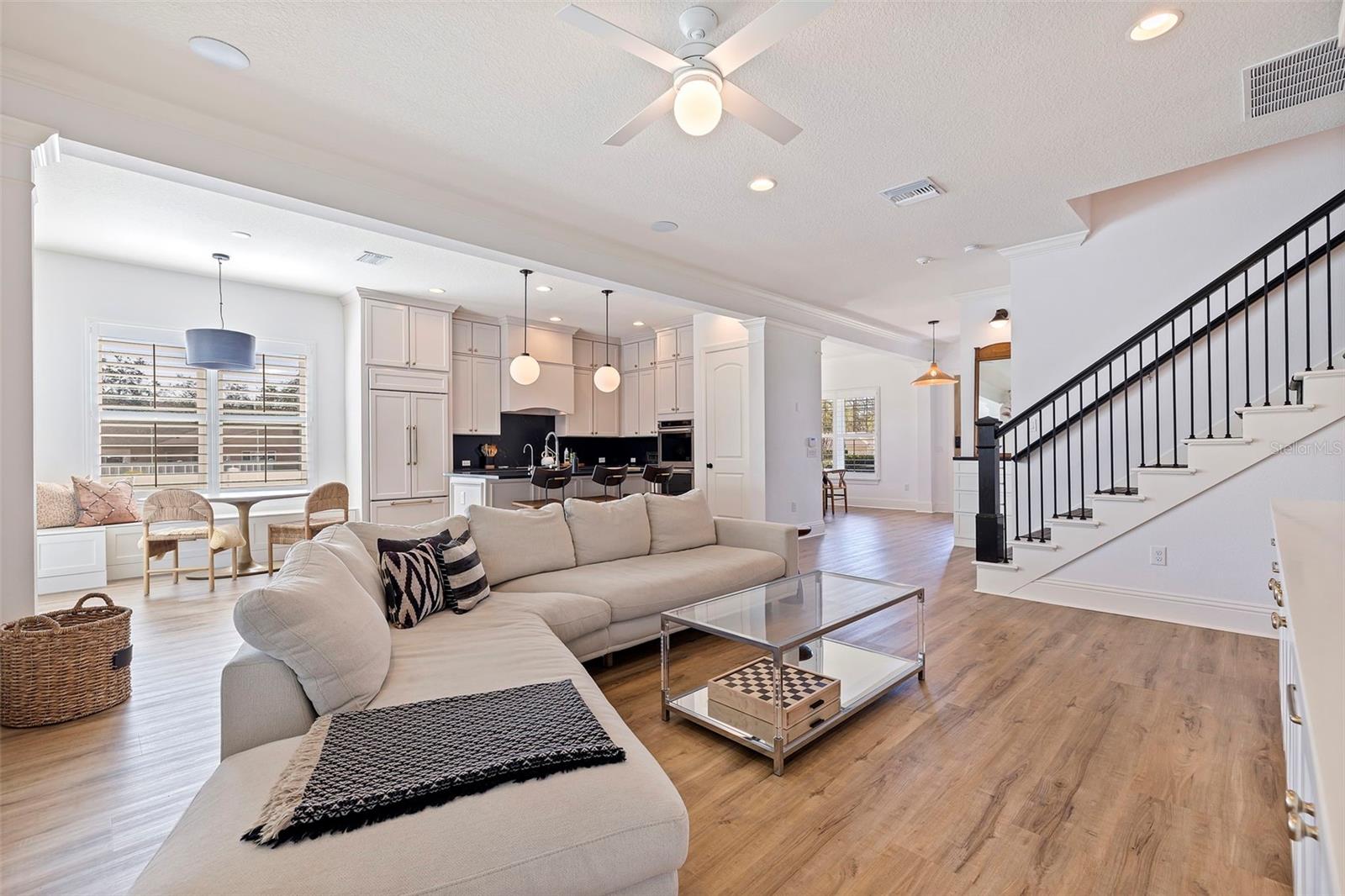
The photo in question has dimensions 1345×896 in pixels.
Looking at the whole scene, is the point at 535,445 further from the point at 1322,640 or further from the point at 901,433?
the point at 1322,640

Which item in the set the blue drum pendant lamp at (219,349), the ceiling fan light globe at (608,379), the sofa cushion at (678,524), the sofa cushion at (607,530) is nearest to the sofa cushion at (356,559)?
the sofa cushion at (607,530)

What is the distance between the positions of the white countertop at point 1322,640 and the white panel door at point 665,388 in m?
6.51

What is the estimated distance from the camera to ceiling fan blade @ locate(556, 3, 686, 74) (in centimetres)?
190

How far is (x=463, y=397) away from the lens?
7.20 metres

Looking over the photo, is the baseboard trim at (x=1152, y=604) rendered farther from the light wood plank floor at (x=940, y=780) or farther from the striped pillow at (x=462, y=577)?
the striped pillow at (x=462, y=577)

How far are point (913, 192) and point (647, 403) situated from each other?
197 inches

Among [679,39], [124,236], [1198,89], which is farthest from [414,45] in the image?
[124,236]

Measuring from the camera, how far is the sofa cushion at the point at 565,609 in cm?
270

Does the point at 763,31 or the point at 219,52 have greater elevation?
the point at 219,52

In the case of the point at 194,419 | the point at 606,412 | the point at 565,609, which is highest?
the point at 606,412

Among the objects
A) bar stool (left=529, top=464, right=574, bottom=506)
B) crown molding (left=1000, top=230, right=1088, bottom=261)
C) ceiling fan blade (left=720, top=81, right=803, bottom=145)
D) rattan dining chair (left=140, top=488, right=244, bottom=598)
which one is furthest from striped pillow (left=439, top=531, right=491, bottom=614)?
crown molding (left=1000, top=230, right=1088, bottom=261)

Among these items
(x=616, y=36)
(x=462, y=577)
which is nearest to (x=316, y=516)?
(x=462, y=577)

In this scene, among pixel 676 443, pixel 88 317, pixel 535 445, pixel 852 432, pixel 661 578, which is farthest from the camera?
pixel 852 432

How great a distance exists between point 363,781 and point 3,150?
10.5 feet
